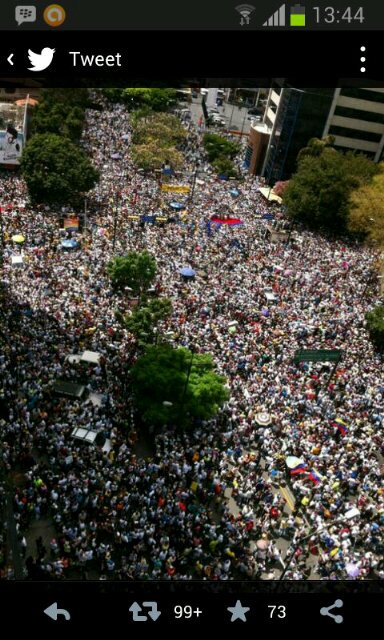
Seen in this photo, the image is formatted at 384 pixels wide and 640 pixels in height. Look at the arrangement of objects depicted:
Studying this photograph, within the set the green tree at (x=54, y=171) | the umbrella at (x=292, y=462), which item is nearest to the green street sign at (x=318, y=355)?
the umbrella at (x=292, y=462)

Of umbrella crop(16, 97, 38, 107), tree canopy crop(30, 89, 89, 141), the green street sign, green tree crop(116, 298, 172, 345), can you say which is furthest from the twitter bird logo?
umbrella crop(16, 97, 38, 107)

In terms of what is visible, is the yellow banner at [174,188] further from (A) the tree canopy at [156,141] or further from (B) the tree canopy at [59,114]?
(B) the tree canopy at [59,114]

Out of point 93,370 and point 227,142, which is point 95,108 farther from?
point 93,370

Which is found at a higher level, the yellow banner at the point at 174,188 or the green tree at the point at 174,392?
the yellow banner at the point at 174,188

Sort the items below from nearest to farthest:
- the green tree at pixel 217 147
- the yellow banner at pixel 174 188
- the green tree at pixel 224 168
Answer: the yellow banner at pixel 174 188, the green tree at pixel 224 168, the green tree at pixel 217 147

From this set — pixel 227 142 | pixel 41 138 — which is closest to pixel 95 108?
pixel 227 142
